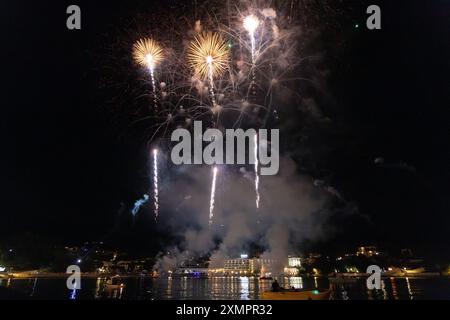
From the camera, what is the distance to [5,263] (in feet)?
365

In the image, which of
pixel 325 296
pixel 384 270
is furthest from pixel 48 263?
pixel 384 270

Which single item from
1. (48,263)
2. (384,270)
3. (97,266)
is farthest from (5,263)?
(384,270)
